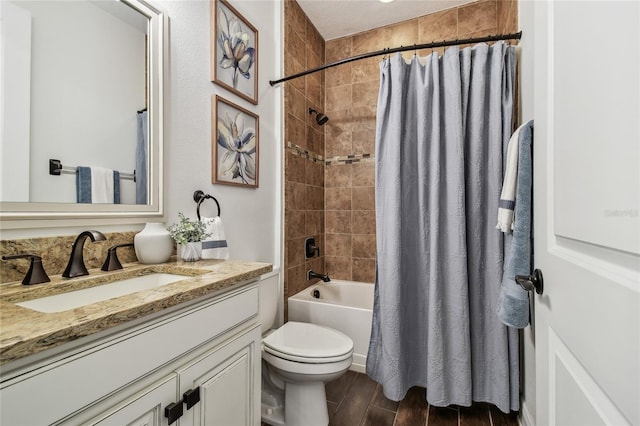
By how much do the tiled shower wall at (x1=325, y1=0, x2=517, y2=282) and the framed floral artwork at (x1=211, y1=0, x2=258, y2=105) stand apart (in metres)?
1.05

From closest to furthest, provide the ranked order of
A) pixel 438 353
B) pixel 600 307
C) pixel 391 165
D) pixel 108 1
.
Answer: pixel 600 307
pixel 108 1
pixel 438 353
pixel 391 165

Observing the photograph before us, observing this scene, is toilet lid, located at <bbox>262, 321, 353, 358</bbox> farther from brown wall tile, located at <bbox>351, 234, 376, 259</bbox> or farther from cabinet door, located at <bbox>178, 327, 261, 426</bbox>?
brown wall tile, located at <bbox>351, 234, 376, 259</bbox>

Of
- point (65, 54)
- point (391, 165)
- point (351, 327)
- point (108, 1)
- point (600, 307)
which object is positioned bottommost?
point (351, 327)

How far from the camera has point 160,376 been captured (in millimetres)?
714

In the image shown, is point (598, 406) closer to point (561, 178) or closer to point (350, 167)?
point (561, 178)

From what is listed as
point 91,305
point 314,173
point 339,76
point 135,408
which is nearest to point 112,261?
point 91,305

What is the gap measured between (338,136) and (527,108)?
61.6 inches

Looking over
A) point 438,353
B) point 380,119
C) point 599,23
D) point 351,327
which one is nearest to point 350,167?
point 380,119

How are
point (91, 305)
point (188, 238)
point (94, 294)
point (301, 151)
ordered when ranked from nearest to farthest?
point (91, 305) → point (94, 294) → point (188, 238) → point (301, 151)

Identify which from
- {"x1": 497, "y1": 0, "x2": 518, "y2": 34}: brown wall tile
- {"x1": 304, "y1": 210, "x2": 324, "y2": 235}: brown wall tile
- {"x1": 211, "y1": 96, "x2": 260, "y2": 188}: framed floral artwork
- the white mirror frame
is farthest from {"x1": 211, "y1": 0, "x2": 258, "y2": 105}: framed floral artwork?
{"x1": 497, "y1": 0, "x2": 518, "y2": 34}: brown wall tile

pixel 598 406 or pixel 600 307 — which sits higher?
pixel 600 307

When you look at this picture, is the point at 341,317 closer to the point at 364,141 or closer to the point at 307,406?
the point at 307,406

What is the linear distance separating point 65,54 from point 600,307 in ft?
5.15

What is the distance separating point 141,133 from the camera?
3.81 ft
